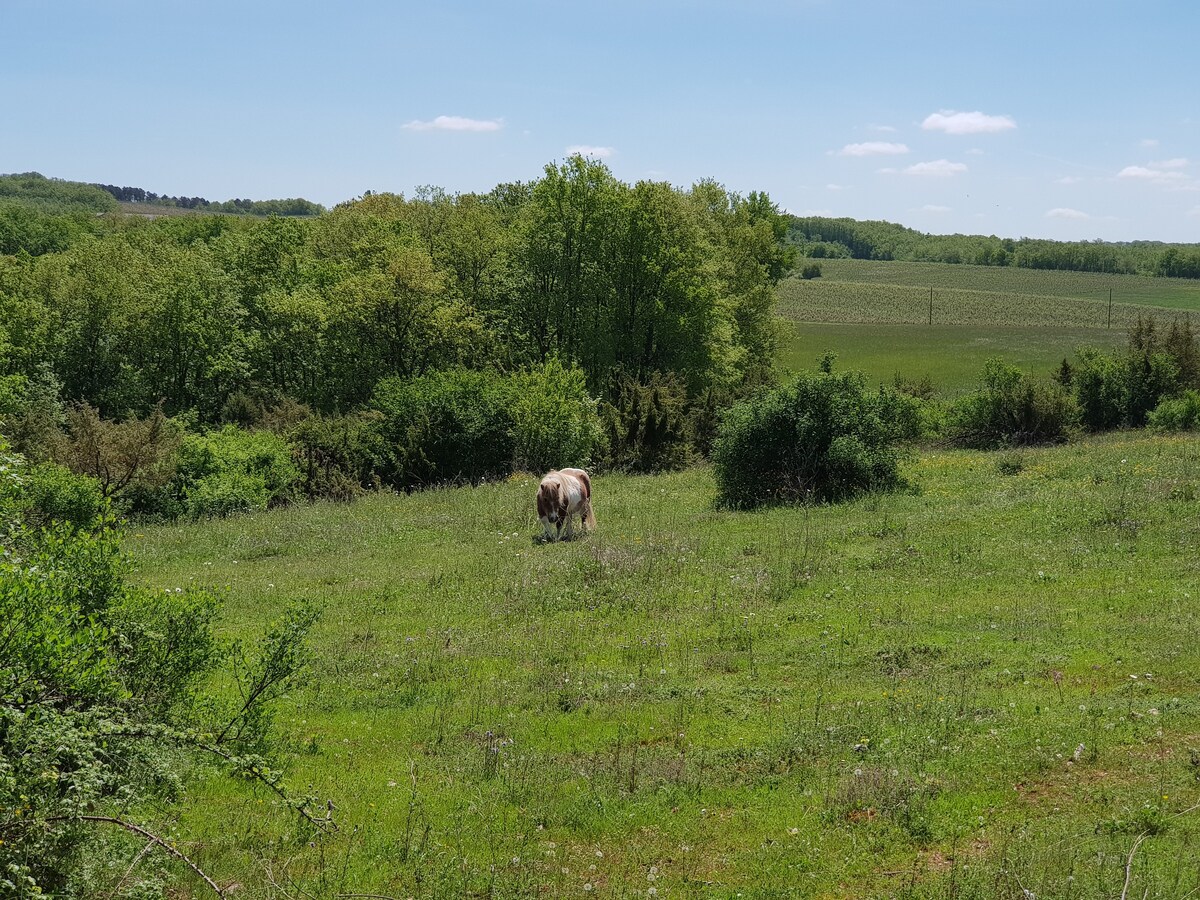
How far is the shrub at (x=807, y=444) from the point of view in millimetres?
28594

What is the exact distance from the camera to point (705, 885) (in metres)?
8.62

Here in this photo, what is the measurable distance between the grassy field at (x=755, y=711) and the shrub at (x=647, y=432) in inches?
645

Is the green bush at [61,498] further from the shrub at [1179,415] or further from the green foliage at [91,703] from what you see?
the shrub at [1179,415]

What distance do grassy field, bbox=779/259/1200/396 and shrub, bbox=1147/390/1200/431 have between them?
18079 millimetres

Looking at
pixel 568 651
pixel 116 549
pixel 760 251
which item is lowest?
pixel 568 651

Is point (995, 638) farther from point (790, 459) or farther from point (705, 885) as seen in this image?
point (790, 459)

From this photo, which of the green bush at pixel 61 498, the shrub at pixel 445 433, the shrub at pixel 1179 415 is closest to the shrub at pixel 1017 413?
the shrub at pixel 1179 415

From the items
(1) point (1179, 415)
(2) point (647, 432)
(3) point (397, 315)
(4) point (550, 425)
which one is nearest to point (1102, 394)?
(1) point (1179, 415)

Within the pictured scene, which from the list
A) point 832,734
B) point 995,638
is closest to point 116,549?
point 832,734

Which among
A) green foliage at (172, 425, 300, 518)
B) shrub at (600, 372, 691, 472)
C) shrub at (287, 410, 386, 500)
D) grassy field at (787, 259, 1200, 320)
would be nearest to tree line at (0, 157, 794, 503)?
shrub at (600, 372, 691, 472)

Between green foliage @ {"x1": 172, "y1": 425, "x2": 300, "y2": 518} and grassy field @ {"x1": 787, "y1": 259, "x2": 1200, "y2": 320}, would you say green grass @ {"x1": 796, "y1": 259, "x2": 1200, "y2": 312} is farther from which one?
green foliage @ {"x1": 172, "y1": 425, "x2": 300, "y2": 518}

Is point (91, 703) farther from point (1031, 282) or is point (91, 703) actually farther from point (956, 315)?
point (1031, 282)

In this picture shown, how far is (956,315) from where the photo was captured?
419 ft

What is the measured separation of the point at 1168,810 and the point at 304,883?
27.6 ft
